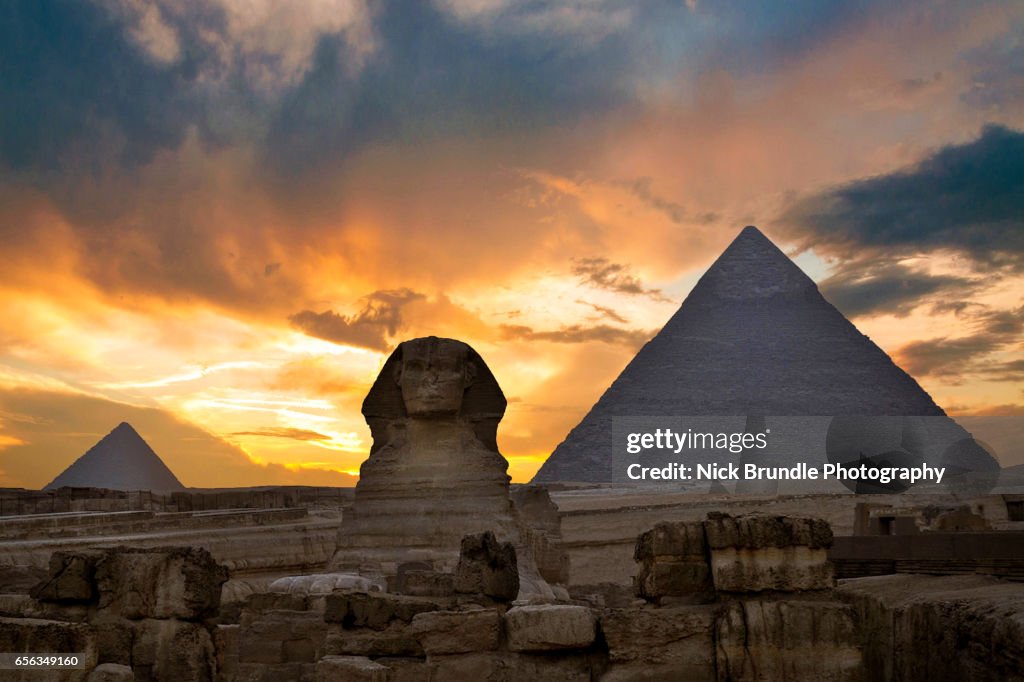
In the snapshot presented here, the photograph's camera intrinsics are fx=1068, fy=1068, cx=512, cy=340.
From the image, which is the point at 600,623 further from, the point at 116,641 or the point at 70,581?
the point at 70,581

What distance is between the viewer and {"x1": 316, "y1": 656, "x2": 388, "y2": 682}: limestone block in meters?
3.49

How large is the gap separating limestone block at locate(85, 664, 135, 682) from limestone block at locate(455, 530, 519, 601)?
47.1 inches

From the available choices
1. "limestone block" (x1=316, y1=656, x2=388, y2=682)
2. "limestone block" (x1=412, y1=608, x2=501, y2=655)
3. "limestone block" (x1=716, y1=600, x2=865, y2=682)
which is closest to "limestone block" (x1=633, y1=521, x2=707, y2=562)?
"limestone block" (x1=716, y1=600, x2=865, y2=682)

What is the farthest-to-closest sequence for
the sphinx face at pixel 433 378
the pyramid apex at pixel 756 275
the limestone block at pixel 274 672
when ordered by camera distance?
1. the pyramid apex at pixel 756 275
2. the sphinx face at pixel 433 378
3. the limestone block at pixel 274 672

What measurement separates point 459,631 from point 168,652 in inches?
50.0

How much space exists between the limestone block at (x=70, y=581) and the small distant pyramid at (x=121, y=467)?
199ft

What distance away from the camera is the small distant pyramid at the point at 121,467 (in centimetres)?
6269

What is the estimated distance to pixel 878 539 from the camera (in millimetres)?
6328

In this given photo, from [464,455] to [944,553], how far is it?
14.1 feet

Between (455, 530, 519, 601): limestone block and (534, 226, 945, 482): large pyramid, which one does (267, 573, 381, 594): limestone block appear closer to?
(455, 530, 519, 601): limestone block

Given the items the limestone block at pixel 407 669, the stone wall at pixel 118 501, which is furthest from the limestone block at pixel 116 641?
the stone wall at pixel 118 501

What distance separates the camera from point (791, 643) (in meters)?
3.36

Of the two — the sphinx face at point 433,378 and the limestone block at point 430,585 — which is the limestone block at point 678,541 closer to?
the limestone block at point 430,585

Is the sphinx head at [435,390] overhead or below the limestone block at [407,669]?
overhead
